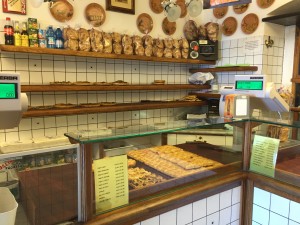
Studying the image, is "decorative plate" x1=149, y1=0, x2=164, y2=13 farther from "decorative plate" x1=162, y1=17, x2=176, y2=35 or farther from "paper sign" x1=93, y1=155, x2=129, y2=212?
"paper sign" x1=93, y1=155, x2=129, y2=212

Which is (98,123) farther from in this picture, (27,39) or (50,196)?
(50,196)

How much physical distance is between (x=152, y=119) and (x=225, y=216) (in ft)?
7.82

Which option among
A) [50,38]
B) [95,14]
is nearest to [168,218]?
[50,38]

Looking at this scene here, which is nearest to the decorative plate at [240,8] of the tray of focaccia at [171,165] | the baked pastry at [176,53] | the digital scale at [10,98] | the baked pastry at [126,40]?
the baked pastry at [176,53]

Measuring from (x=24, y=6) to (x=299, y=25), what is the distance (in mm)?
3270

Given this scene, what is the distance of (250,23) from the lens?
3.54 m

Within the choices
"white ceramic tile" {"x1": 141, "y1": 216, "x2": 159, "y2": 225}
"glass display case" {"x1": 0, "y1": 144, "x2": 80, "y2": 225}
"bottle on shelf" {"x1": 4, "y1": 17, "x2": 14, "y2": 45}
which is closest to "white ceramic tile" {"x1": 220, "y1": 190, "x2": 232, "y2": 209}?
"white ceramic tile" {"x1": 141, "y1": 216, "x2": 159, "y2": 225}

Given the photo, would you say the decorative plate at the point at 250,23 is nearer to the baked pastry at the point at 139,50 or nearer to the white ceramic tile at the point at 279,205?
the baked pastry at the point at 139,50

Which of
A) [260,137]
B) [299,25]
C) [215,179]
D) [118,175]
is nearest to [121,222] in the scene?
[118,175]

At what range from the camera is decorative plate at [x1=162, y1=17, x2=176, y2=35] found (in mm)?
3807

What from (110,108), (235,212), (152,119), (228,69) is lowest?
(235,212)

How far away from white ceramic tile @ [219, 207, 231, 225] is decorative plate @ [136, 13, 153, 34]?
2693 mm

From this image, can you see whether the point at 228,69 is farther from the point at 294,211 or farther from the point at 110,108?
the point at 294,211

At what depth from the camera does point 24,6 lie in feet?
9.03
